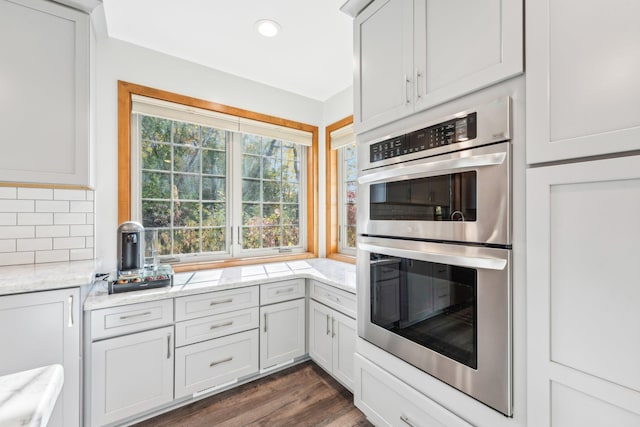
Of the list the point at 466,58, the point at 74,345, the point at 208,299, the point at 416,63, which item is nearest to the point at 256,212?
the point at 208,299

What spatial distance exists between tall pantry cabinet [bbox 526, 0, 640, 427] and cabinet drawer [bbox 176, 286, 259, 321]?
1.69 m

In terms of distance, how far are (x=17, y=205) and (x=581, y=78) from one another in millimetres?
2851

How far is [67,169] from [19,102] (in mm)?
391

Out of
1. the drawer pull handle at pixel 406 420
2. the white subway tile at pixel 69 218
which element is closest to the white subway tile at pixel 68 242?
the white subway tile at pixel 69 218

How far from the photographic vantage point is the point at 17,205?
175cm

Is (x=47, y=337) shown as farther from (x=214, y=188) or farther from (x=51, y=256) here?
(x=214, y=188)

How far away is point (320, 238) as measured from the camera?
10.1 feet

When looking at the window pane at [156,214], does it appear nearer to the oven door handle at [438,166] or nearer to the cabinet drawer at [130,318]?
the cabinet drawer at [130,318]

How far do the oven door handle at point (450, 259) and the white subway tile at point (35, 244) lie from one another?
211 centimetres

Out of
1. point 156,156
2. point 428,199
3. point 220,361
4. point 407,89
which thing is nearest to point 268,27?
point 407,89

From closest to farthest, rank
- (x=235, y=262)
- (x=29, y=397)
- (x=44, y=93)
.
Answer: (x=29, y=397)
(x=44, y=93)
(x=235, y=262)

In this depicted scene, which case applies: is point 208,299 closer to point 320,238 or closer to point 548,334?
point 320,238

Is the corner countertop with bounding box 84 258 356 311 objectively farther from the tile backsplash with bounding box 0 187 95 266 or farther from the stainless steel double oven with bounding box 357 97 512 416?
the stainless steel double oven with bounding box 357 97 512 416

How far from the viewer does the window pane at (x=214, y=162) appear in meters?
2.51
